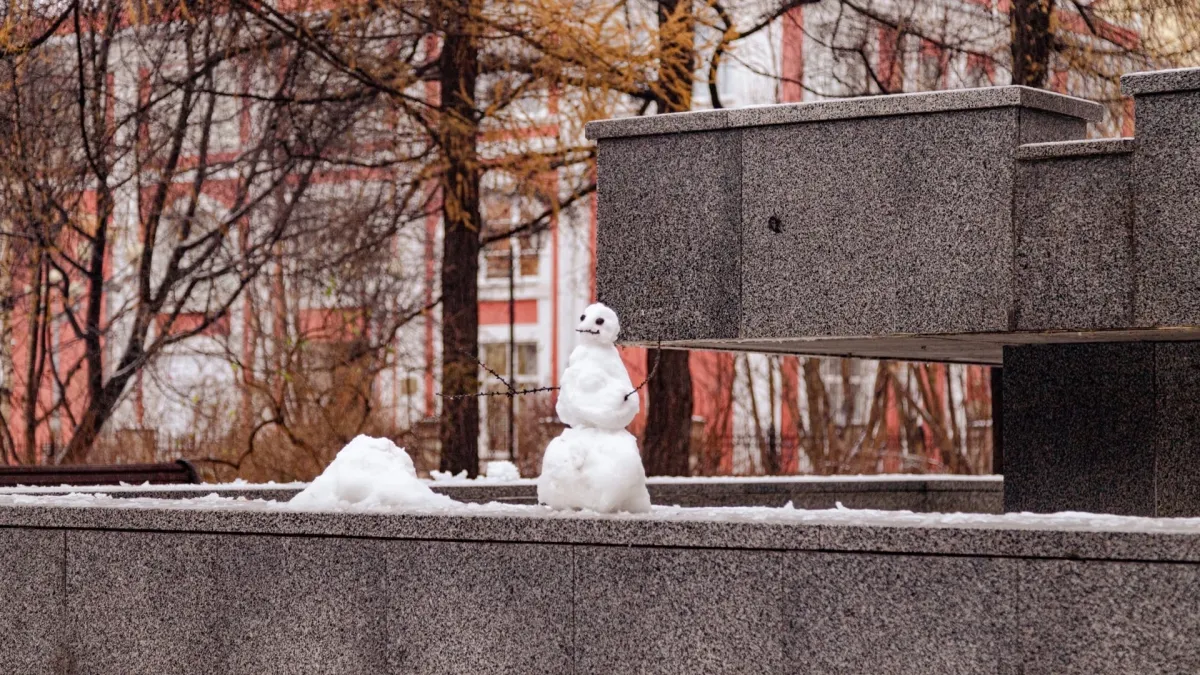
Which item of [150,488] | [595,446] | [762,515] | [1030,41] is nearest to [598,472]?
[595,446]

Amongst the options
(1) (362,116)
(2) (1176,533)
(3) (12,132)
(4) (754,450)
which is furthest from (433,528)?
(4) (754,450)

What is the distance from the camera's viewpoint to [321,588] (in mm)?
6539

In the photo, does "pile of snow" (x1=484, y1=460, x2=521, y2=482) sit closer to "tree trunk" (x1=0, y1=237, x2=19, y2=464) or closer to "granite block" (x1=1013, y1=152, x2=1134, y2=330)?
"granite block" (x1=1013, y1=152, x2=1134, y2=330)

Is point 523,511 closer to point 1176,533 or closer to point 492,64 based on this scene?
point 1176,533

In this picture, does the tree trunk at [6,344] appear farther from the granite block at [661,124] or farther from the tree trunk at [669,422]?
the granite block at [661,124]

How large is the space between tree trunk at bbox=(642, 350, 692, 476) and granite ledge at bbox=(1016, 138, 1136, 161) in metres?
8.25

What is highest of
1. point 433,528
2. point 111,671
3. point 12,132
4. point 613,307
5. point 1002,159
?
point 12,132

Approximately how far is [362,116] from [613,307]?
26.3ft

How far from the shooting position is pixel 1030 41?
13727 mm

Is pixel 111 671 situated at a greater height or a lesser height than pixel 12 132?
lesser

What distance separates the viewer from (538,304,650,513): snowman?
622cm

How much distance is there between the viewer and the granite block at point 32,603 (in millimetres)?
7164

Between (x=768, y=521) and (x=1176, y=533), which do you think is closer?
(x=1176, y=533)

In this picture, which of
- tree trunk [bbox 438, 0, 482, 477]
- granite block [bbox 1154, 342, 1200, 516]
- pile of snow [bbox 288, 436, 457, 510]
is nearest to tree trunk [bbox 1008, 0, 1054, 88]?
tree trunk [bbox 438, 0, 482, 477]
